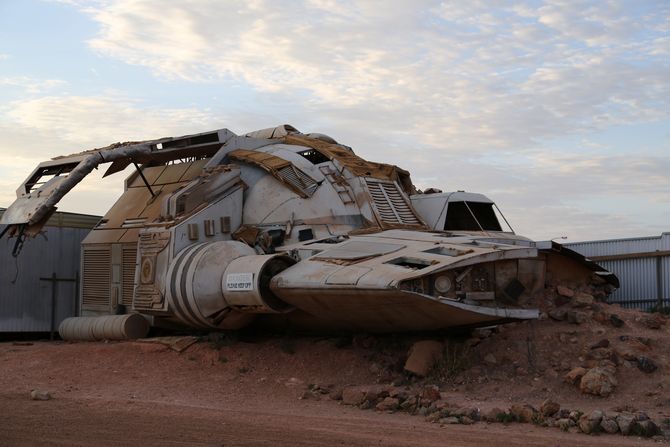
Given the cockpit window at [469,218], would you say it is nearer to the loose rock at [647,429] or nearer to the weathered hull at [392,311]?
the weathered hull at [392,311]

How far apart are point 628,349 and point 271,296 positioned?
19.8ft

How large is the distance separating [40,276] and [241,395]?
10559 mm

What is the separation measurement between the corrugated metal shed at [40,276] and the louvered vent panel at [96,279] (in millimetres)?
1394

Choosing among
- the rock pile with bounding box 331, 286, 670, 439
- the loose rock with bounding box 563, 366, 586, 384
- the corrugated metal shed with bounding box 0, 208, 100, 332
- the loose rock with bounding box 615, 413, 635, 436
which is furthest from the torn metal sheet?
the loose rock with bounding box 615, 413, 635, 436

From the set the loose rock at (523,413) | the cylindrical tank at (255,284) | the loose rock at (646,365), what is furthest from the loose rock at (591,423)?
the cylindrical tank at (255,284)

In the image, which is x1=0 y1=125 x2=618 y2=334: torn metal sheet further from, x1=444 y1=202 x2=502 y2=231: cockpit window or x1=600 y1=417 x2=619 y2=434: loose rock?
A: x1=600 y1=417 x2=619 y2=434: loose rock

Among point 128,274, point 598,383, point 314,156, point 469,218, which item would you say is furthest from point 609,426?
point 128,274

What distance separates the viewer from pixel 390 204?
1869 cm

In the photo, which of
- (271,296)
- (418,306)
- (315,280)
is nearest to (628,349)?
(418,306)

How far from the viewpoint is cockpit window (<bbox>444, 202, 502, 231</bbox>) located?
1919 centimetres

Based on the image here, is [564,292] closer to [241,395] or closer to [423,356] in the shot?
[423,356]

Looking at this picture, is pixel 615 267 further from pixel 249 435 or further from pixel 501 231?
pixel 249 435

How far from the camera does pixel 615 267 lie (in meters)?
21.1

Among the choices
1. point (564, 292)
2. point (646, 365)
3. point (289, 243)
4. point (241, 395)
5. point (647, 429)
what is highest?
point (289, 243)
